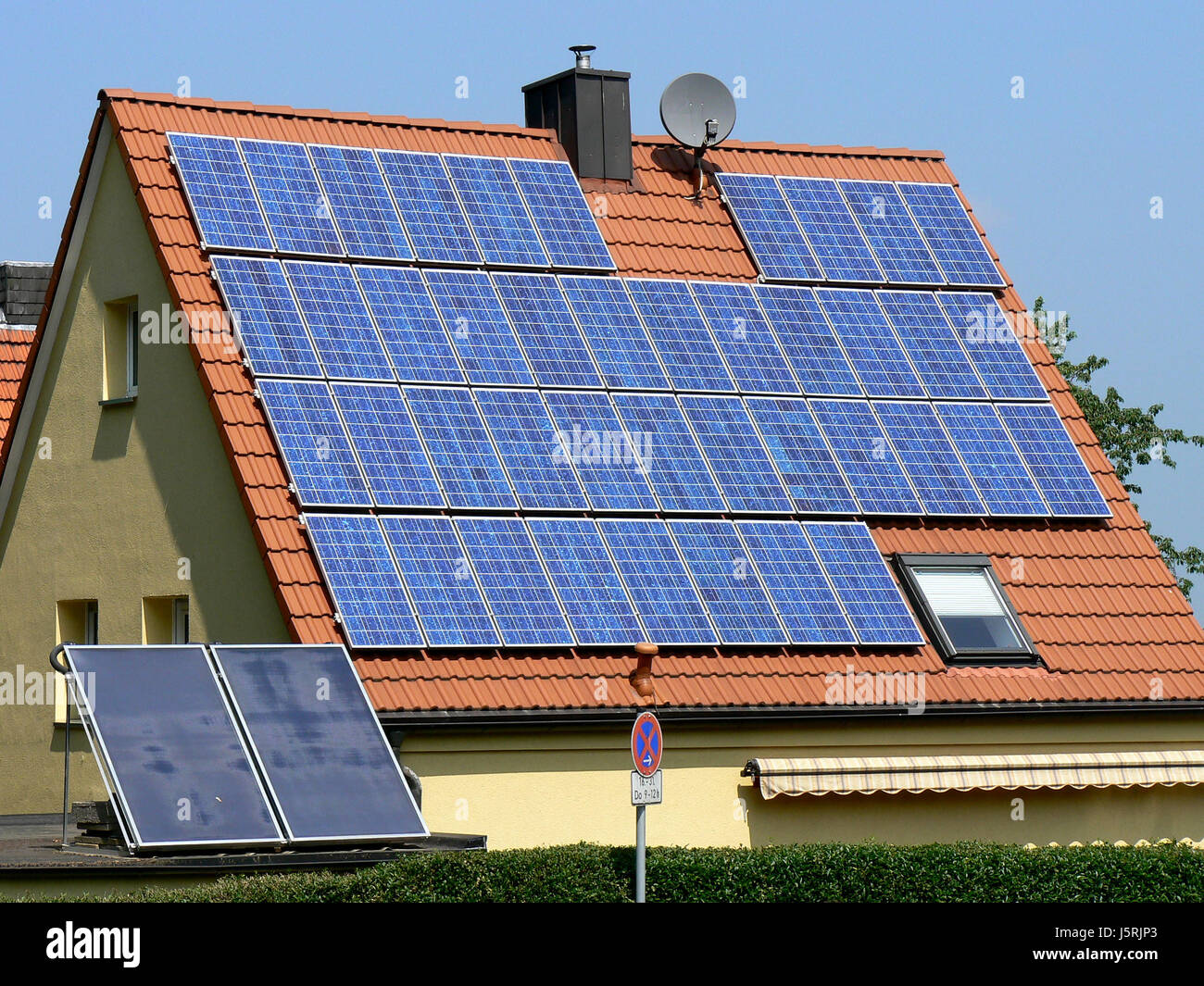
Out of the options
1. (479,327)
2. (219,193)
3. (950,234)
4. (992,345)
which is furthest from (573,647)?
(950,234)

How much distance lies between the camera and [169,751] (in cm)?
1513

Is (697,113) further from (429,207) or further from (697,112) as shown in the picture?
(429,207)

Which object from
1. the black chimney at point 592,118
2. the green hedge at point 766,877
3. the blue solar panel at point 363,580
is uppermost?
the black chimney at point 592,118

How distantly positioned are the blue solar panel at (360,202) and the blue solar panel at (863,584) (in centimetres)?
549

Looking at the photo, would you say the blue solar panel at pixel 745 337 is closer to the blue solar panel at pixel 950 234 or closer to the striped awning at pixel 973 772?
the blue solar panel at pixel 950 234

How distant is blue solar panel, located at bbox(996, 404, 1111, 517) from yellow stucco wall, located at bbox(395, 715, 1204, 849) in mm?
2677

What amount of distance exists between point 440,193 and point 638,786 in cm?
940

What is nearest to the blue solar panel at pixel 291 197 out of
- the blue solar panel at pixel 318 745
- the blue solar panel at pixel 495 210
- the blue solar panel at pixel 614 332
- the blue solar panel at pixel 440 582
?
the blue solar panel at pixel 495 210

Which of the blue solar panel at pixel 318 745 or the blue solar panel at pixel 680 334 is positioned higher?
the blue solar panel at pixel 680 334

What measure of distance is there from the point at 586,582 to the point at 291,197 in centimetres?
571

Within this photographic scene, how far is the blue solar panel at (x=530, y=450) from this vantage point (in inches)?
778

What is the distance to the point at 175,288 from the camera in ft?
66.1
